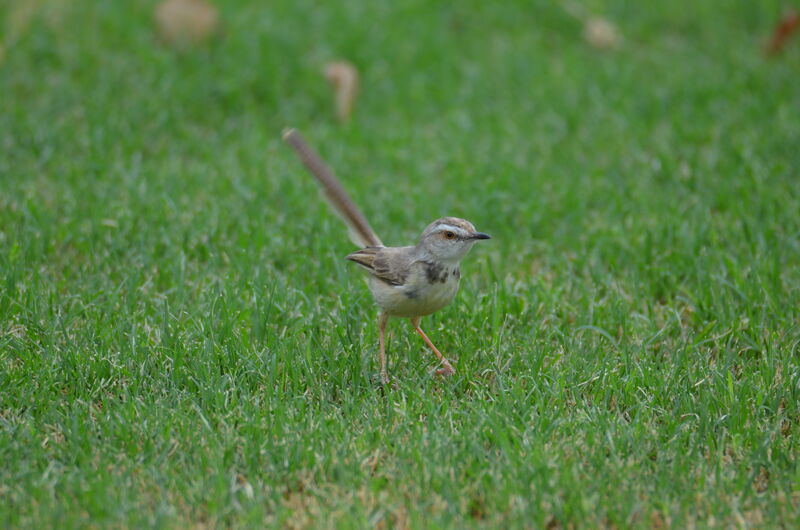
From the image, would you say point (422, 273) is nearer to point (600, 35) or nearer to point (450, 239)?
point (450, 239)

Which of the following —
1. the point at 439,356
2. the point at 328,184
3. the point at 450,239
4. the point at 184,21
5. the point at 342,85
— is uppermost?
the point at 184,21

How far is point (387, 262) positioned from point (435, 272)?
1.10 ft

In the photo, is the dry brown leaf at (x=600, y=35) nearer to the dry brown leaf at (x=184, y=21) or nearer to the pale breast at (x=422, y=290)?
the dry brown leaf at (x=184, y=21)

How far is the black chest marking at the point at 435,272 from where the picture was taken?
4863 millimetres

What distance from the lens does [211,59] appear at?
9.25m

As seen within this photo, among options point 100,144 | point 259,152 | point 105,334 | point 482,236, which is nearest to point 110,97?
point 100,144

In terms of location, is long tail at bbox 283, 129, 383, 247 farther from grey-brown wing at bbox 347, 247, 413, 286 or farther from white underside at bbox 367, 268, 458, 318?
white underside at bbox 367, 268, 458, 318

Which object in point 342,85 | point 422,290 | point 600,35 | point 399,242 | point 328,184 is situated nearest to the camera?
point 422,290

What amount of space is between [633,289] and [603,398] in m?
1.30

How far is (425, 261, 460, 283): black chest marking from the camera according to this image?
4863 mm

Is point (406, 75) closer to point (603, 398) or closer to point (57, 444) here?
point (603, 398)

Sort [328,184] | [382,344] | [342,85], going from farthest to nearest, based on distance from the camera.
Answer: [342,85] < [328,184] < [382,344]

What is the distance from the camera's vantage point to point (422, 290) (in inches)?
191

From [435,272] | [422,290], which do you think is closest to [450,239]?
[435,272]
